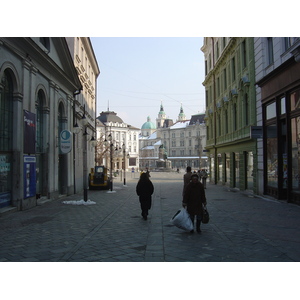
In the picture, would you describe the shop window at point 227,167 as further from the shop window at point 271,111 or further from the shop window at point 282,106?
the shop window at point 282,106

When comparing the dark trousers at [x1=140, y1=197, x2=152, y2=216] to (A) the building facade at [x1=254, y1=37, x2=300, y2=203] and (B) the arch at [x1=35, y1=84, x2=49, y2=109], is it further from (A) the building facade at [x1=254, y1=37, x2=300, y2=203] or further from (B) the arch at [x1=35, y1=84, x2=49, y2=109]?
(B) the arch at [x1=35, y1=84, x2=49, y2=109]

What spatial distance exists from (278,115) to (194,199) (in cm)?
965

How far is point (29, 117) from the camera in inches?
580

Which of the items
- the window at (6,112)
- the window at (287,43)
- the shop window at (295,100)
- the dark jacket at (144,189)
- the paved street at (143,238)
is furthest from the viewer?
the window at (287,43)

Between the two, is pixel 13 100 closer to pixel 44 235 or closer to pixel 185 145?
pixel 44 235

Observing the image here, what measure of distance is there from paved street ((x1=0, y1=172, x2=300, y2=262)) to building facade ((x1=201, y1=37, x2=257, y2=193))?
30.8 feet

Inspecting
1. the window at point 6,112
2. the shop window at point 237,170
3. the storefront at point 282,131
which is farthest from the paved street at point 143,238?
the shop window at point 237,170

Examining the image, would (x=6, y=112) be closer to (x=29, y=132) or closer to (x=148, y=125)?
(x=29, y=132)

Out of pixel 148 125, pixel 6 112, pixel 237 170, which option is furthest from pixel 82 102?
pixel 148 125

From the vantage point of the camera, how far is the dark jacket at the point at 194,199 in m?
9.14

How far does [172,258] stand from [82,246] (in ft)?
7.20

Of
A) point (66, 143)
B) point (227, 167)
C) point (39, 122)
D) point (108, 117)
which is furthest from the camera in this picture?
point (108, 117)

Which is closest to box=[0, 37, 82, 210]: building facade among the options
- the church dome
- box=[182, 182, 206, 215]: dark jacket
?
box=[182, 182, 206, 215]: dark jacket

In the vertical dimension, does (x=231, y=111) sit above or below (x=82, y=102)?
below
